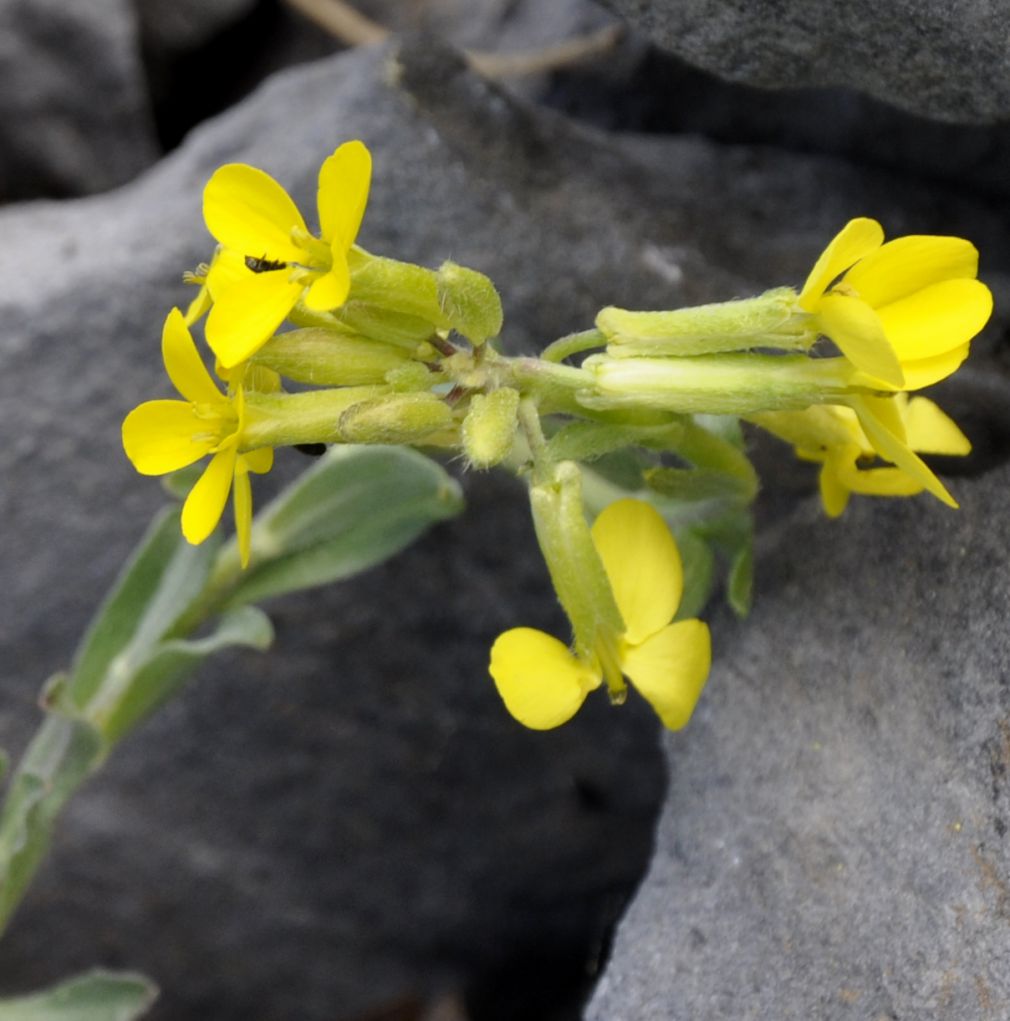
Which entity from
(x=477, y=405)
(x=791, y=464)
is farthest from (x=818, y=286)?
(x=791, y=464)

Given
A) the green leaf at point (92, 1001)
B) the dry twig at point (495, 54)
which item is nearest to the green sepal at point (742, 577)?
the dry twig at point (495, 54)

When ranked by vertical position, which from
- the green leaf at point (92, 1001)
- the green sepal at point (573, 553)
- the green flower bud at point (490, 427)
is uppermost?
the green flower bud at point (490, 427)

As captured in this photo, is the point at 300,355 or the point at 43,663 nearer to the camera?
the point at 300,355

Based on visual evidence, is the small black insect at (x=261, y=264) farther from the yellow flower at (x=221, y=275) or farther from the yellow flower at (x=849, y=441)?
the yellow flower at (x=849, y=441)

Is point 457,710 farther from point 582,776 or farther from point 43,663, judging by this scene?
point 43,663

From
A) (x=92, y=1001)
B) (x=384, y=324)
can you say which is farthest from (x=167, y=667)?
(x=384, y=324)

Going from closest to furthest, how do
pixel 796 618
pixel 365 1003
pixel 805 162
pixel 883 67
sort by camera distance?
pixel 883 67, pixel 796 618, pixel 805 162, pixel 365 1003

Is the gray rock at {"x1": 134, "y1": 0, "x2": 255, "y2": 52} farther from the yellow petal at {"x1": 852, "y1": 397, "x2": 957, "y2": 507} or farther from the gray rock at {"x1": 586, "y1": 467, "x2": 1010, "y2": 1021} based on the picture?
the yellow petal at {"x1": 852, "y1": 397, "x2": 957, "y2": 507}
